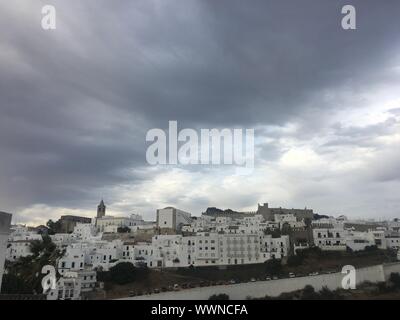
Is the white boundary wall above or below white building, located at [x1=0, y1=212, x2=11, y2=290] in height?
below

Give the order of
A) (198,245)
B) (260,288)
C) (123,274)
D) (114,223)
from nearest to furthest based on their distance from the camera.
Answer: (260,288) < (123,274) < (198,245) < (114,223)

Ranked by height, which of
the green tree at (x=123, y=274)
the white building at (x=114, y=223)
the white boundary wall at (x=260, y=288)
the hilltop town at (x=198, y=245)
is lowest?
the white boundary wall at (x=260, y=288)

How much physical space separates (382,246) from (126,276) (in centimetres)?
2895

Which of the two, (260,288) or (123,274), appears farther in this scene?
(123,274)

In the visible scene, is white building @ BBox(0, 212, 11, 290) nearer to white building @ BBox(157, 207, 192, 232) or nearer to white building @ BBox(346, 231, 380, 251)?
white building @ BBox(346, 231, 380, 251)

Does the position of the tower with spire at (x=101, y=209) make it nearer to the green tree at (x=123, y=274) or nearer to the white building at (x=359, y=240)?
the green tree at (x=123, y=274)

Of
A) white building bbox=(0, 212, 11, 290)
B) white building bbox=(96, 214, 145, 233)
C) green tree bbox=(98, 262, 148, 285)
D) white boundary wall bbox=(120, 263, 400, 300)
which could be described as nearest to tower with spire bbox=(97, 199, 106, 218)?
white building bbox=(96, 214, 145, 233)

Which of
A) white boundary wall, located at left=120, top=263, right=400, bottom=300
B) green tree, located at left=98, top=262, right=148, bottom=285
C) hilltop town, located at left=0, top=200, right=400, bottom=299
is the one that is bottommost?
white boundary wall, located at left=120, top=263, right=400, bottom=300

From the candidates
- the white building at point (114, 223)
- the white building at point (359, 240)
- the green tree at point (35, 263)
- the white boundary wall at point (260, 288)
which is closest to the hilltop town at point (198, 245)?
the white building at point (359, 240)

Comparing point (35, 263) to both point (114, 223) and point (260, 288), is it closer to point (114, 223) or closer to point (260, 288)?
point (114, 223)

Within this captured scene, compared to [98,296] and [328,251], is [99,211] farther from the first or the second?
[328,251]

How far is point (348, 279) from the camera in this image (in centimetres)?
3578

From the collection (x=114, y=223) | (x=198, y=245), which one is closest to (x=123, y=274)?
(x=198, y=245)
